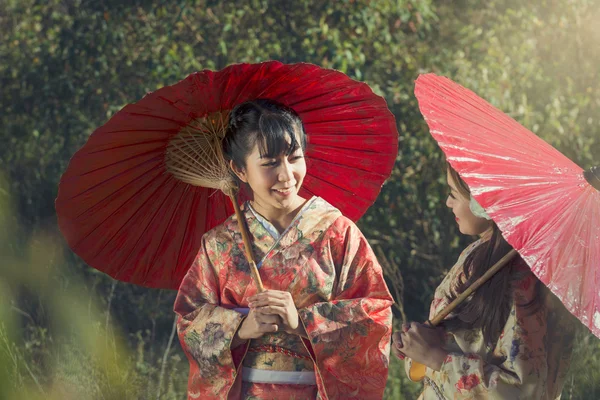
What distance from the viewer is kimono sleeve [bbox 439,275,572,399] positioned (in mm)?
2859

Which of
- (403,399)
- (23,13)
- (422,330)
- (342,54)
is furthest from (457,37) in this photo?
(422,330)

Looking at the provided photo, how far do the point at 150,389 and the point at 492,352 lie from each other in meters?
2.61

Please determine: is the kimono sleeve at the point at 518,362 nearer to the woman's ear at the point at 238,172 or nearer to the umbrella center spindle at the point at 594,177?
the umbrella center spindle at the point at 594,177

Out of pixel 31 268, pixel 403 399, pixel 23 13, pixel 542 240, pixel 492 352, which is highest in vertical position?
pixel 23 13

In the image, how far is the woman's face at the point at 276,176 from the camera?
3104mm

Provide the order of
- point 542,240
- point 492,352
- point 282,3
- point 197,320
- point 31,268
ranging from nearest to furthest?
point 542,240 → point 492,352 → point 197,320 → point 31,268 → point 282,3

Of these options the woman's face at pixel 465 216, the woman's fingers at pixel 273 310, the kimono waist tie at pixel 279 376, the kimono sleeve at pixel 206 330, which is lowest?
the kimono waist tie at pixel 279 376

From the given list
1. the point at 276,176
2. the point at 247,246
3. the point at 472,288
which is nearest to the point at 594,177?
the point at 472,288

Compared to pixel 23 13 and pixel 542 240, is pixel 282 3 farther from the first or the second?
pixel 542 240

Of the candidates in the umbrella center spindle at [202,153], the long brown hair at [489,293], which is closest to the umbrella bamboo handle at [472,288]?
the long brown hair at [489,293]

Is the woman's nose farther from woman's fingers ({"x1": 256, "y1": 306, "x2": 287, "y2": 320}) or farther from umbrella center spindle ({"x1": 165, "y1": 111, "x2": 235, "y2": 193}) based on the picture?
woman's fingers ({"x1": 256, "y1": 306, "x2": 287, "y2": 320})

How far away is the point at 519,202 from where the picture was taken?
2635 mm

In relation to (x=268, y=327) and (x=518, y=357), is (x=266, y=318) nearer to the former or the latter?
(x=268, y=327)

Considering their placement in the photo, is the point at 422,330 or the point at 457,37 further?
the point at 457,37
